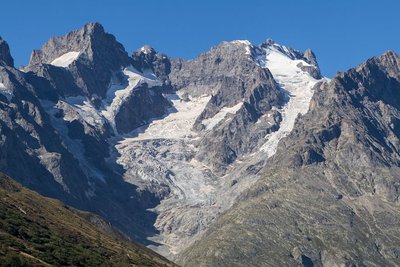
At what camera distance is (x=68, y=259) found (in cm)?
12862

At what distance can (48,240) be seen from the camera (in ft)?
461

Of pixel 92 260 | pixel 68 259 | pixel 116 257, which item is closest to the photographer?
pixel 68 259

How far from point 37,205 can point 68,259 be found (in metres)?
68.9

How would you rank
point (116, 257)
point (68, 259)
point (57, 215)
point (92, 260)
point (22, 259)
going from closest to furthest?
point (22, 259)
point (68, 259)
point (92, 260)
point (116, 257)
point (57, 215)

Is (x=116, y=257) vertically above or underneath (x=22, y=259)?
above

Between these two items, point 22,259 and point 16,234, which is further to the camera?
point 16,234

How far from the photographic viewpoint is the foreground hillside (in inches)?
4742

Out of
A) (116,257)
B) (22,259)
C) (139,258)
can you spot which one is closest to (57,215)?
(139,258)

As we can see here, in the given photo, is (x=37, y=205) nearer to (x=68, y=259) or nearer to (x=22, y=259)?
(x=68, y=259)

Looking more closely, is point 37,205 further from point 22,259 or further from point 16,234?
point 22,259

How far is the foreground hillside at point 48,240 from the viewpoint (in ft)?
395

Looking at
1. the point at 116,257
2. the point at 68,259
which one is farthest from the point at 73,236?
the point at 68,259

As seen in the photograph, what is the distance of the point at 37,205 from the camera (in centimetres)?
19538

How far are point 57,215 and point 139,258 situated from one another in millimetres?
27755
